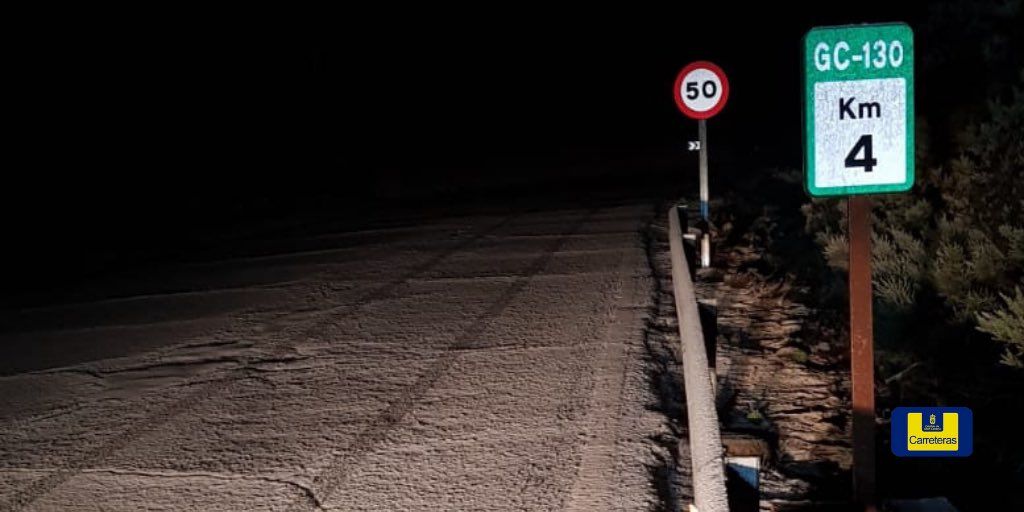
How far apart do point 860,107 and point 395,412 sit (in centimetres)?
331

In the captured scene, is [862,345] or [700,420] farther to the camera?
[862,345]

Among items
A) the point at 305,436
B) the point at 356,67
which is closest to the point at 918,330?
the point at 305,436

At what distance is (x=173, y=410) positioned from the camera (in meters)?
6.67

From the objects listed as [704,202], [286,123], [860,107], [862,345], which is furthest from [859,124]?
[286,123]

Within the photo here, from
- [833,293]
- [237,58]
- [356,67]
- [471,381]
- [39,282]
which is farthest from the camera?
[356,67]

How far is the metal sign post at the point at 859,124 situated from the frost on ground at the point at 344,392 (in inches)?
58.0

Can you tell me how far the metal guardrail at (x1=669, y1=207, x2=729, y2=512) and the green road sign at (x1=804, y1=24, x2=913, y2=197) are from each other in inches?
38.4

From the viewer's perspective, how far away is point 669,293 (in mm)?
9398

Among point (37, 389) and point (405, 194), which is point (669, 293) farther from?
point (405, 194)

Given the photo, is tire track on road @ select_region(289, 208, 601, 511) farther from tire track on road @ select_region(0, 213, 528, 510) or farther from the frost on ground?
tire track on road @ select_region(0, 213, 528, 510)

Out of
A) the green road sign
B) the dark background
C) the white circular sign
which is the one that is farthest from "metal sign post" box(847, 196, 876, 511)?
the dark background

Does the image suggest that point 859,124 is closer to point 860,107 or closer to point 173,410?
point 860,107

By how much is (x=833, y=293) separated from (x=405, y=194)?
59.1 feet

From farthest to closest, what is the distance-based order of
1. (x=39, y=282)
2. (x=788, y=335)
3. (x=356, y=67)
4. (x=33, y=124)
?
(x=356, y=67)
(x=33, y=124)
(x=39, y=282)
(x=788, y=335)
